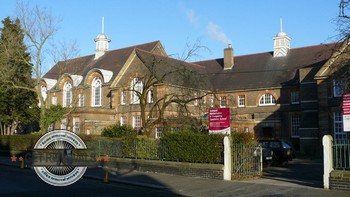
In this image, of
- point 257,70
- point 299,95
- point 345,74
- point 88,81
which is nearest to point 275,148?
point 345,74

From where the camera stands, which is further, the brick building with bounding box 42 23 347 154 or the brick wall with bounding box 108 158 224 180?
the brick building with bounding box 42 23 347 154

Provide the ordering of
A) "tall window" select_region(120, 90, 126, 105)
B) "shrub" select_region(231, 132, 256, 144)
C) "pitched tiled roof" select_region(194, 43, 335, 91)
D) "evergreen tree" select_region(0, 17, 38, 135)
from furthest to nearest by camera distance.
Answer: "pitched tiled roof" select_region(194, 43, 335, 91) → "tall window" select_region(120, 90, 126, 105) → "evergreen tree" select_region(0, 17, 38, 135) → "shrub" select_region(231, 132, 256, 144)

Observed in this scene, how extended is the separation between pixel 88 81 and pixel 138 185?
3628cm

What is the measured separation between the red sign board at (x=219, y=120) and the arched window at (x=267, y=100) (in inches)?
1142

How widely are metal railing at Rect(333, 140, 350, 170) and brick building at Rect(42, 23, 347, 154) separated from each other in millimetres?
18361

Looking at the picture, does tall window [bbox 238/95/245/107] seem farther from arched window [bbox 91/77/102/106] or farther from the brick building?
arched window [bbox 91/77/102/106]

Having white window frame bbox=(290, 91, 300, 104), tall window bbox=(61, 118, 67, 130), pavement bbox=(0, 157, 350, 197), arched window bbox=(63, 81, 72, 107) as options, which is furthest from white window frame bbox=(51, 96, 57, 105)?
pavement bbox=(0, 157, 350, 197)

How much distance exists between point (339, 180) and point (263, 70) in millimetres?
36976

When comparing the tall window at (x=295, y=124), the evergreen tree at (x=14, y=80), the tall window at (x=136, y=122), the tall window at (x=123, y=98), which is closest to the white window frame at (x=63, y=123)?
the evergreen tree at (x=14, y=80)

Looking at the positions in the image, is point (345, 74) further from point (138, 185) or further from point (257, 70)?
point (257, 70)

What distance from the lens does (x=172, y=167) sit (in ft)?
64.8

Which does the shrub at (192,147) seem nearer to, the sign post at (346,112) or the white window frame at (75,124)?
the sign post at (346,112)

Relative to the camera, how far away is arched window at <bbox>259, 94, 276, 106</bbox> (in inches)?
1856

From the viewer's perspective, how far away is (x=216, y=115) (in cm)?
1934
